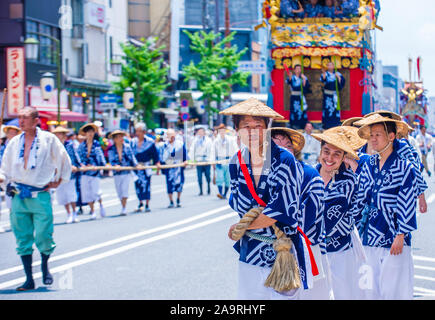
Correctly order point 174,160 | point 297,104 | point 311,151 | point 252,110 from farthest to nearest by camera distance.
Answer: point 174,160
point 311,151
point 297,104
point 252,110

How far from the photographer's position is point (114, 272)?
8.74m

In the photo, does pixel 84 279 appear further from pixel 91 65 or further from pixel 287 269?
pixel 91 65

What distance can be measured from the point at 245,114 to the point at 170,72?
48381 mm

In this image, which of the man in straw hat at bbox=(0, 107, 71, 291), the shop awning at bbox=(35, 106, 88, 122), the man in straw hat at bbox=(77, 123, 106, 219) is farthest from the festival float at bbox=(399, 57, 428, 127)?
the man in straw hat at bbox=(0, 107, 71, 291)

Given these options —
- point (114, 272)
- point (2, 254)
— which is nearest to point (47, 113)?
point (2, 254)

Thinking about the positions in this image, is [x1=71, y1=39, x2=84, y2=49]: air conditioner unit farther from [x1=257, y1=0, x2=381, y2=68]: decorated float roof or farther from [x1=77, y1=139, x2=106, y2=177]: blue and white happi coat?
[x1=257, y1=0, x2=381, y2=68]: decorated float roof

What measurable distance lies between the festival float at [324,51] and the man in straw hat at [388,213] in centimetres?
636

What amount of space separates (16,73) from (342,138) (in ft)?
82.0

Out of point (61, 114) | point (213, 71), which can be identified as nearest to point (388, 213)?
point (61, 114)

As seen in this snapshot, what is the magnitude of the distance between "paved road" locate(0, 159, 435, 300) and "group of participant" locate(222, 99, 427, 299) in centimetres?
152

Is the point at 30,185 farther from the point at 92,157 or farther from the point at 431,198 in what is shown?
the point at 431,198

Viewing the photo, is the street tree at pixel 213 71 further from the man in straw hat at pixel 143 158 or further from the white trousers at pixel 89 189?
the white trousers at pixel 89 189

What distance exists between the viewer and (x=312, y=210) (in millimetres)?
4895

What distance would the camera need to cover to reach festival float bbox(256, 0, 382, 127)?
40.7 ft
